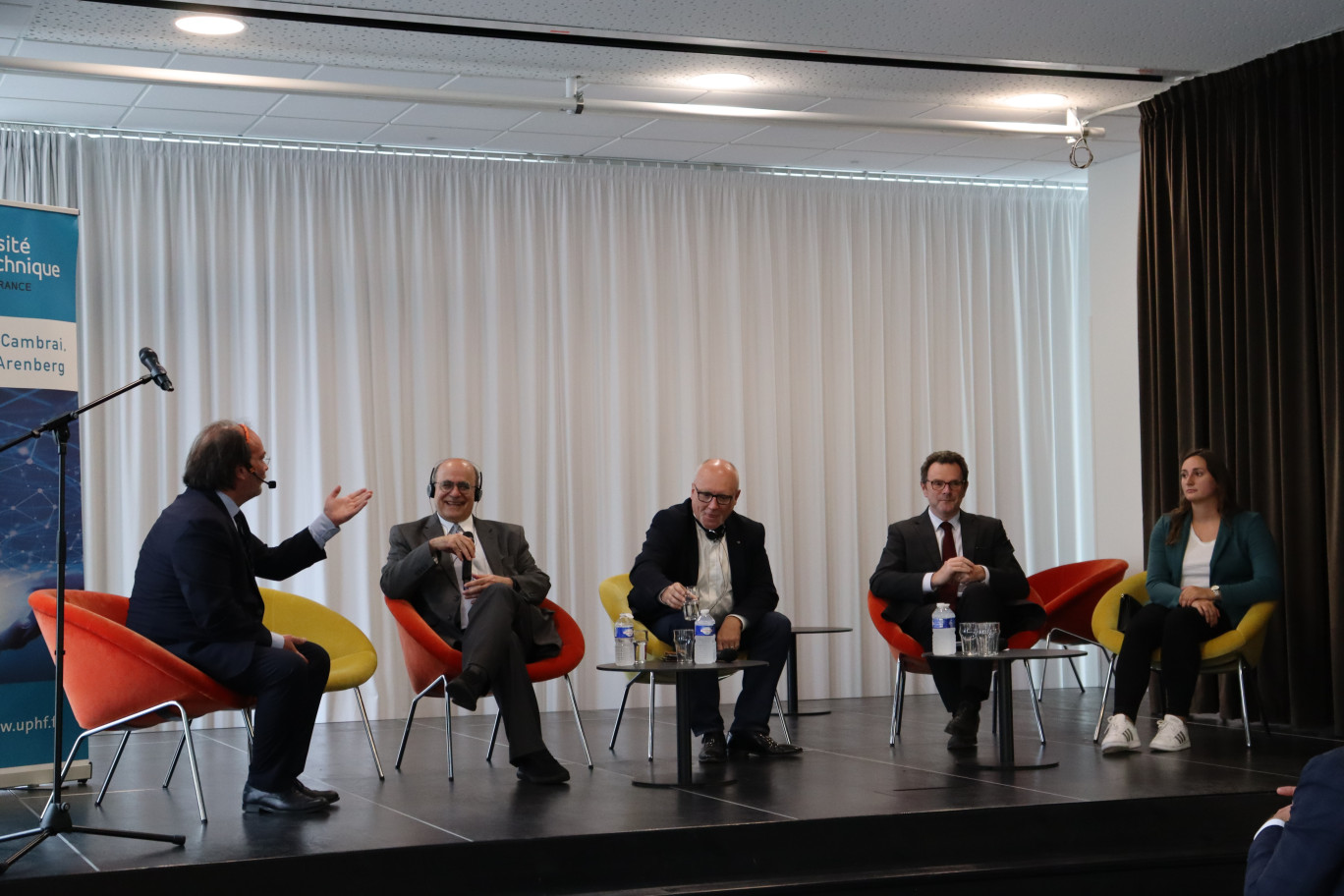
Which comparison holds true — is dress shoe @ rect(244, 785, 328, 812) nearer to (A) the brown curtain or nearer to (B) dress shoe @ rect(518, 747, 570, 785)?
(B) dress shoe @ rect(518, 747, 570, 785)

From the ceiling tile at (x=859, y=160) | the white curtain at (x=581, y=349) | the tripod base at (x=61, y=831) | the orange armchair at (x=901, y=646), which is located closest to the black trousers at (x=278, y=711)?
the tripod base at (x=61, y=831)

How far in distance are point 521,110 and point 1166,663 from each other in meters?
3.77

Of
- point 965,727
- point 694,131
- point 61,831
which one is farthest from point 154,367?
point 694,131

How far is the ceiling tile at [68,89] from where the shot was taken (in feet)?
20.1

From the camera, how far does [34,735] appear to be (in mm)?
5008

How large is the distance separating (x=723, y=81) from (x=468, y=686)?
321cm

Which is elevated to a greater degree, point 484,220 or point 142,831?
point 484,220

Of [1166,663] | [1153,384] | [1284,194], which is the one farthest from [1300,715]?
[1284,194]

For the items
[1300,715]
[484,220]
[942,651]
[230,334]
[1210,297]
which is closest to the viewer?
[942,651]

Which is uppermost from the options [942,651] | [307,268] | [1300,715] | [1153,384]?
[307,268]

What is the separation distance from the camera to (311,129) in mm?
7121

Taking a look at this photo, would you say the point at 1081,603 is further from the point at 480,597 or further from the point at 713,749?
the point at 480,597

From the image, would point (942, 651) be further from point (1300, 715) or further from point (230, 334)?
point (230, 334)

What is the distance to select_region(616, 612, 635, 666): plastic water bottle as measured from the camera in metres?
4.99
